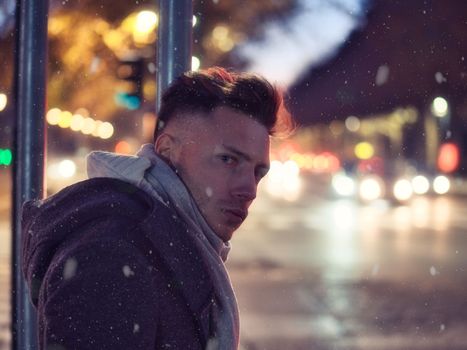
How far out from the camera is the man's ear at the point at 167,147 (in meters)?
1.97

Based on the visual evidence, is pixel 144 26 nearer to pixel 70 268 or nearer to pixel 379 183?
pixel 70 268

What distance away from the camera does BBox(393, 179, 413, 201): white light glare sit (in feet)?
87.4

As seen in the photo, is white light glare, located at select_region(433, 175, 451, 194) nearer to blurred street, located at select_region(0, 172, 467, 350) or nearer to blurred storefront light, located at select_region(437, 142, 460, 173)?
blurred storefront light, located at select_region(437, 142, 460, 173)

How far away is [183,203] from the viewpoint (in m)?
1.88

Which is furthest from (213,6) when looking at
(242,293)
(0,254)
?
(242,293)

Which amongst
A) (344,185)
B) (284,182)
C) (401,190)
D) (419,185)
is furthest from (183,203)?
(284,182)

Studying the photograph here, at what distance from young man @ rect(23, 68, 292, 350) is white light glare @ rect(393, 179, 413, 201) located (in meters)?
25.0

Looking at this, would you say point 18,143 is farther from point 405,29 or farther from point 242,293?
point 405,29

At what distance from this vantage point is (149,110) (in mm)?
9250

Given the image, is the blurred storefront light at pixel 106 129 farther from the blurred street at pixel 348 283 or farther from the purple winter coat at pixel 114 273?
the purple winter coat at pixel 114 273

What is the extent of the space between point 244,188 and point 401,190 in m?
25.4

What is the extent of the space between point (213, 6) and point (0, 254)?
6084 mm

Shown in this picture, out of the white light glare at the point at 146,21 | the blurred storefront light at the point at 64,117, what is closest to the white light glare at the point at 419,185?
the blurred storefront light at the point at 64,117

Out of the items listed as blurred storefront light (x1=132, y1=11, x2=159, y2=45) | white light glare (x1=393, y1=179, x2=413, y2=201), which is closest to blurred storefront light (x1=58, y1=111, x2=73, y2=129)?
white light glare (x1=393, y1=179, x2=413, y2=201)
